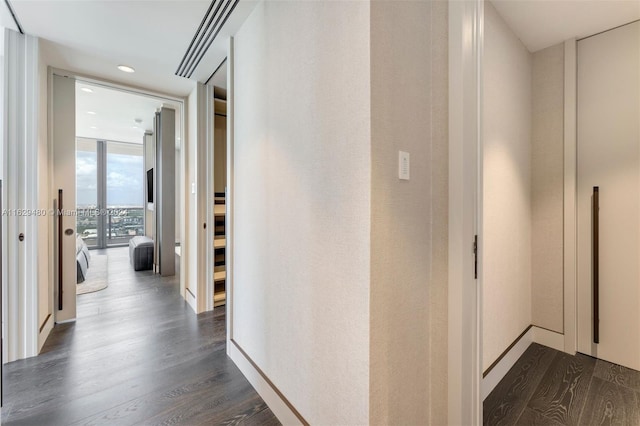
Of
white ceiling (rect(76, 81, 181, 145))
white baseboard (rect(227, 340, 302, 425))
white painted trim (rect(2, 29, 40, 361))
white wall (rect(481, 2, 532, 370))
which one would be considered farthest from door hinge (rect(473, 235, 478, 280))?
white ceiling (rect(76, 81, 181, 145))

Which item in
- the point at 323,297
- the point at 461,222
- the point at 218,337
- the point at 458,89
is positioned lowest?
the point at 218,337

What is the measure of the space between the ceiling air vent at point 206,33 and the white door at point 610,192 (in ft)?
8.89

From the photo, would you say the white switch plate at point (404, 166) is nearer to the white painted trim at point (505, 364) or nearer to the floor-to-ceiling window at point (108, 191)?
the white painted trim at point (505, 364)

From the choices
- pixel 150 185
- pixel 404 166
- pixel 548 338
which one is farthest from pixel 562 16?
pixel 150 185

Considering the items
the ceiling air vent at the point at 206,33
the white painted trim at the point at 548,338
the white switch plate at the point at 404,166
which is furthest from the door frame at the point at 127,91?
the white painted trim at the point at 548,338

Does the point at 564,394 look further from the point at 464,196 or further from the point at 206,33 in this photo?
the point at 206,33

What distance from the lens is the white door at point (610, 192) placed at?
82.7 inches

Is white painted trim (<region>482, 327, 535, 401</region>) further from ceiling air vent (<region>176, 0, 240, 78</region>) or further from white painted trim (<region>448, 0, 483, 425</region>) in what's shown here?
ceiling air vent (<region>176, 0, 240, 78</region>)

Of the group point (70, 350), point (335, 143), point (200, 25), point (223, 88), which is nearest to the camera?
point (335, 143)

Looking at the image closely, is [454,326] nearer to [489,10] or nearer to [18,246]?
[489,10]

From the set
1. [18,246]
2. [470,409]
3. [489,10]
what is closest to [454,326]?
[470,409]

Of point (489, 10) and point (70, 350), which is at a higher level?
point (489, 10)

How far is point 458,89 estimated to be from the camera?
4.23 feet

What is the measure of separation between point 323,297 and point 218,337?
1785 mm
